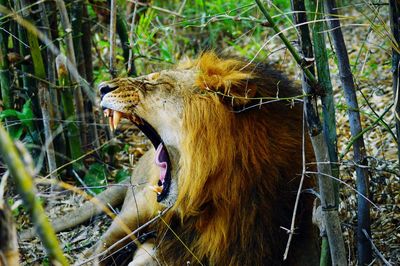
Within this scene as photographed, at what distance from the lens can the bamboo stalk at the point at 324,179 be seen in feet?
8.87

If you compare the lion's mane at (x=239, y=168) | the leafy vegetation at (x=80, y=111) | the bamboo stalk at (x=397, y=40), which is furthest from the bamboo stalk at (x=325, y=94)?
the leafy vegetation at (x=80, y=111)

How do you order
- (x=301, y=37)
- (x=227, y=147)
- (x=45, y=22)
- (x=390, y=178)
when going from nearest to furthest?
(x=301, y=37) → (x=227, y=147) → (x=390, y=178) → (x=45, y=22)

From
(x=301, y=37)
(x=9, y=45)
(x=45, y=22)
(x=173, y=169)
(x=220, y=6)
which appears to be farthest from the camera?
(x=220, y=6)

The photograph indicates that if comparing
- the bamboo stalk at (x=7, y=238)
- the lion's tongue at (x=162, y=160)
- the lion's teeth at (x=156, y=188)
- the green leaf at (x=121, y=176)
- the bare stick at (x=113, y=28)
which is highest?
the bare stick at (x=113, y=28)

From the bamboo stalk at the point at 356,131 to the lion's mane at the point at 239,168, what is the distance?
13.3 inches

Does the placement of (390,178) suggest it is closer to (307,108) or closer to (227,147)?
(227,147)

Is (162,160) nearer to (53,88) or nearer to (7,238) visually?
(53,88)

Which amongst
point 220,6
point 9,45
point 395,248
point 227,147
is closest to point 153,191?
point 227,147

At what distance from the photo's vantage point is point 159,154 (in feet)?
12.2

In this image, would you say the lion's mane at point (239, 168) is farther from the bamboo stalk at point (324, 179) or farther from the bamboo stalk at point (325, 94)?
the bamboo stalk at point (324, 179)

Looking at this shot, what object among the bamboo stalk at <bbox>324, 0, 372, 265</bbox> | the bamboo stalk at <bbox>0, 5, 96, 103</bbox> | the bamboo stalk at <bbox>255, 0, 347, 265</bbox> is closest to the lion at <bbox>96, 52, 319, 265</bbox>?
the bamboo stalk at <bbox>324, 0, 372, 265</bbox>

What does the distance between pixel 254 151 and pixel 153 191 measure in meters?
0.68

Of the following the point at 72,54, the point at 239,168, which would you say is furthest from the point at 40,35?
the point at 72,54

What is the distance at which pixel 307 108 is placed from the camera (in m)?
2.73
